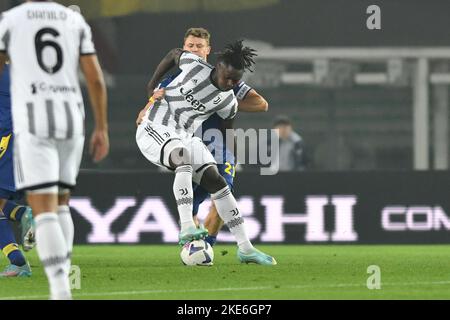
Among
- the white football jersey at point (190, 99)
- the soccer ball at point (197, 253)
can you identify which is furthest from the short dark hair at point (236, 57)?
the soccer ball at point (197, 253)

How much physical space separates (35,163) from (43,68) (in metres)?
0.51

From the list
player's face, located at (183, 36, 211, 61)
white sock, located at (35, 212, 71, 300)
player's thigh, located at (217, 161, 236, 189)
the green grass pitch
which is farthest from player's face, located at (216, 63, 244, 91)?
white sock, located at (35, 212, 71, 300)

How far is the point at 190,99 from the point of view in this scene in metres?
10.8

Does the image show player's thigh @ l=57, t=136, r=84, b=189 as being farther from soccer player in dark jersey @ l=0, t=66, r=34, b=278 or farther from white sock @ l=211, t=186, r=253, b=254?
white sock @ l=211, t=186, r=253, b=254

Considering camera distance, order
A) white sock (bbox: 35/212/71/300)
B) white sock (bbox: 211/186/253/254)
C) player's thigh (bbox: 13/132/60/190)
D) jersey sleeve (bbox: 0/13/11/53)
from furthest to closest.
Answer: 1. white sock (bbox: 211/186/253/254)
2. jersey sleeve (bbox: 0/13/11/53)
3. player's thigh (bbox: 13/132/60/190)
4. white sock (bbox: 35/212/71/300)

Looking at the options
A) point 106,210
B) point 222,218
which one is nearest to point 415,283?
point 222,218

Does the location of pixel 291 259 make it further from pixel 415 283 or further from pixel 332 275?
pixel 415 283

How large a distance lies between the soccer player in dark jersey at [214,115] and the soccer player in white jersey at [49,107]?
346 cm

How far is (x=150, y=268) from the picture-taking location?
10.8 meters

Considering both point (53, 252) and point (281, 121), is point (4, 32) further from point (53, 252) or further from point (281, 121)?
point (281, 121)

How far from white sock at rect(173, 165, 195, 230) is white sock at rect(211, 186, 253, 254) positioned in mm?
232

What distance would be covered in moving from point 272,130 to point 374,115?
50.3 inches

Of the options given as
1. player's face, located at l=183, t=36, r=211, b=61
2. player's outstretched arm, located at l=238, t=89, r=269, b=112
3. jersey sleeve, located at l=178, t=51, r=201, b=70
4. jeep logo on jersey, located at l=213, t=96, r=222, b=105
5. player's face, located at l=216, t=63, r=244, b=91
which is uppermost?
player's face, located at l=183, t=36, r=211, b=61

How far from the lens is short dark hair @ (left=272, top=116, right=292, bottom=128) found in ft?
54.1
